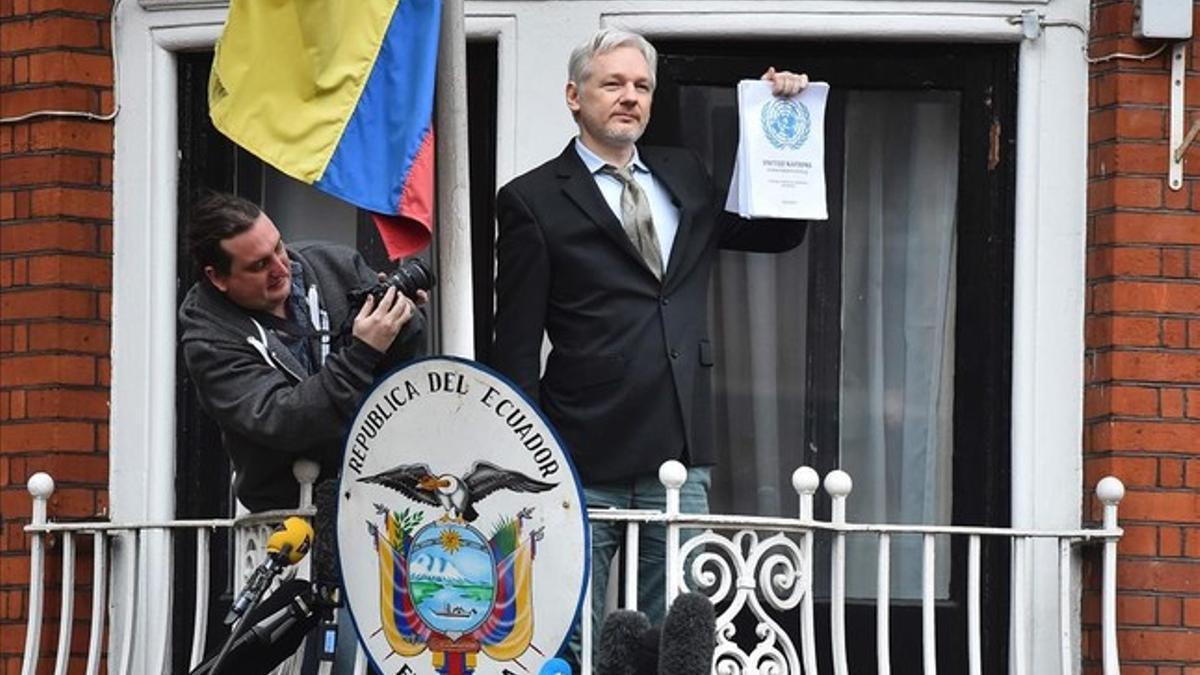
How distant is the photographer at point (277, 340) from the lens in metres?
9.08

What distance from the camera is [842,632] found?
9.42 metres

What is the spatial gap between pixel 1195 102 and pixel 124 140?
2.99 m

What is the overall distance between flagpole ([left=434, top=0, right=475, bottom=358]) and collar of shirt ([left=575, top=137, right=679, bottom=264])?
1.30 feet

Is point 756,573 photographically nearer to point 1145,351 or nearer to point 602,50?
point 1145,351

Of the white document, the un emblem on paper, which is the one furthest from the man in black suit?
the un emblem on paper

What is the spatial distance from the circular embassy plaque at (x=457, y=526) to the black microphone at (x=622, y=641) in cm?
45

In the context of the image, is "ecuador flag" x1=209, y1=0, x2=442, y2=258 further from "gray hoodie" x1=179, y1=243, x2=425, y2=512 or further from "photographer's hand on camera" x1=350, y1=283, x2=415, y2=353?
"gray hoodie" x1=179, y1=243, x2=425, y2=512

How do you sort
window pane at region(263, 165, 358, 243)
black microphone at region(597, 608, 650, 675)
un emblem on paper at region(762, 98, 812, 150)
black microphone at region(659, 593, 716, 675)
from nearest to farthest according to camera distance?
1. black microphone at region(659, 593, 716, 675)
2. black microphone at region(597, 608, 650, 675)
3. un emblem on paper at region(762, 98, 812, 150)
4. window pane at region(263, 165, 358, 243)

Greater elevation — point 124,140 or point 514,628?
point 124,140

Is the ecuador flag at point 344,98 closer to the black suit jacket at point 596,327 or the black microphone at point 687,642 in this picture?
the black suit jacket at point 596,327

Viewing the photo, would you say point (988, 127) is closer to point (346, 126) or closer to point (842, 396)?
point (842, 396)

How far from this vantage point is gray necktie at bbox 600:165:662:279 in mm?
9469

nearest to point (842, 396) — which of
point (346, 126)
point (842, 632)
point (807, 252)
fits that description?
point (807, 252)

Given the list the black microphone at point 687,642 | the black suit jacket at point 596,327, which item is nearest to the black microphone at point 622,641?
the black microphone at point 687,642
